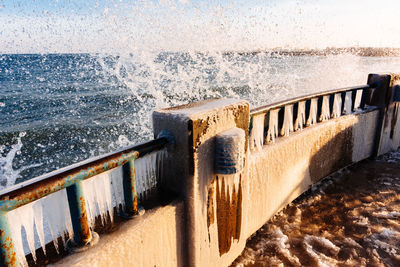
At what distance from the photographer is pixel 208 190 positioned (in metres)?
2.54

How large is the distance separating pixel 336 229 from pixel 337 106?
257cm

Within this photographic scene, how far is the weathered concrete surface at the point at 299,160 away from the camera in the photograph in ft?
11.9

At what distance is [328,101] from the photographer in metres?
5.20

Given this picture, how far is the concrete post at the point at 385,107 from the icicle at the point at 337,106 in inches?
60.6

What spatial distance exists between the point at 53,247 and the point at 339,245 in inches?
137

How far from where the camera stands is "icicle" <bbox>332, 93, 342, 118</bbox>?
208 inches

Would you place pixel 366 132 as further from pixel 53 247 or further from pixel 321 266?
pixel 53 247

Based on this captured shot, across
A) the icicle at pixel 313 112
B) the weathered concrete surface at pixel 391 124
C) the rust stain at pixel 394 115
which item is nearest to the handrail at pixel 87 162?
the icicle at pixel 313 112

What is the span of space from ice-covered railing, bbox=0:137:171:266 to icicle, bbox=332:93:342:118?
4.26 metres

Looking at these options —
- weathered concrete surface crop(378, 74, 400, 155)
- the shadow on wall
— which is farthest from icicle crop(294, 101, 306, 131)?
weathered concrete surface crop(378, 74, 400, 155)

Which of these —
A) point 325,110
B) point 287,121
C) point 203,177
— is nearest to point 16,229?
point 203,177

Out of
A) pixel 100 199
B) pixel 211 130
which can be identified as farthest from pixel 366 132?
pixel 100 199

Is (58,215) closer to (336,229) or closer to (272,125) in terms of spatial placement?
(272,125)

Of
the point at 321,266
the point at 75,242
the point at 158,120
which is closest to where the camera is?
the point at 75,242
